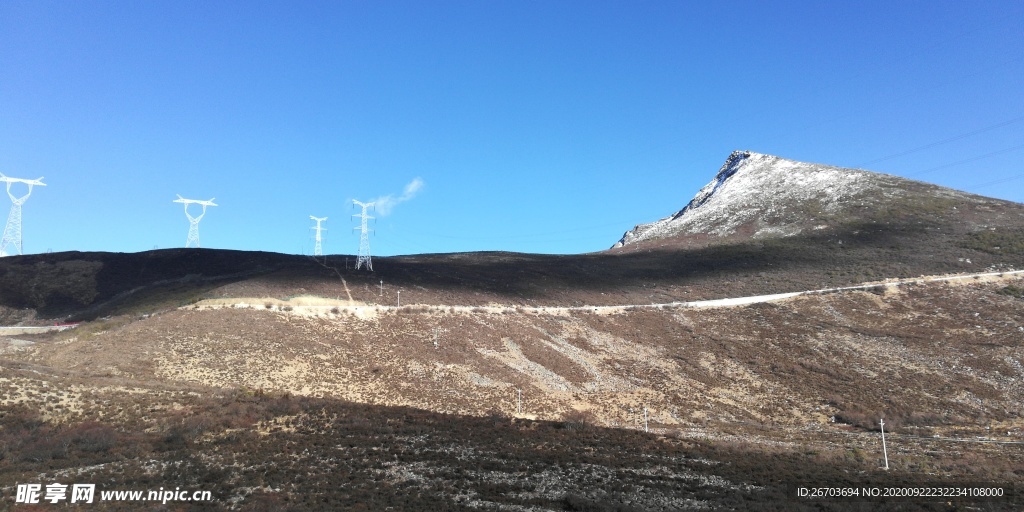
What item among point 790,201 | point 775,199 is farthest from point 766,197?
point 790,201

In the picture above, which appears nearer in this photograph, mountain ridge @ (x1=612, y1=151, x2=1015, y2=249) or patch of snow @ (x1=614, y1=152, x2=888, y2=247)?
mountain ridge @ (x1=612, y1=151, x2=1015, y2=249)

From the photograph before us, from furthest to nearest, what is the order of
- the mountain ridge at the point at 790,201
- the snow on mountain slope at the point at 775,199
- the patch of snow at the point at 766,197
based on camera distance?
the patch of snow at the point at 766,197 < the snow on mountain slope at the point at 775,199 < the mountain ridge at the point at 790,201

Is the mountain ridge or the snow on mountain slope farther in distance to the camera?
the snow on mountain slope

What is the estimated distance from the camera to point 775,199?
461ft

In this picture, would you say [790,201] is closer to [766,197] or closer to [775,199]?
[775,199]

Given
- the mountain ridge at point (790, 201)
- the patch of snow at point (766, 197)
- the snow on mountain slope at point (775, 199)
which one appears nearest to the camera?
the mountain ridge at point (790, 201)

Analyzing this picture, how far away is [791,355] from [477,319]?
3113 cm

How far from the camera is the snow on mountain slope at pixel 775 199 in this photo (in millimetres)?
124875

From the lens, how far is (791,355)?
192ft

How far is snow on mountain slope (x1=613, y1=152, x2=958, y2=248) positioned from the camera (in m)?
125

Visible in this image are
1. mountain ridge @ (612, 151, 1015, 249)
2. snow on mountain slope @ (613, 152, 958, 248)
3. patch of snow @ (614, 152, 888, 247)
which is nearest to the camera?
mountain ridge @ (612, 151, 1015, 249)

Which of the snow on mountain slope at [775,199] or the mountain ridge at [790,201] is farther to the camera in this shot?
the snow on mountain slope at [775,199]

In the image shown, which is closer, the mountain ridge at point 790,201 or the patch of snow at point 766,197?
the mountain ridge at point 790,201

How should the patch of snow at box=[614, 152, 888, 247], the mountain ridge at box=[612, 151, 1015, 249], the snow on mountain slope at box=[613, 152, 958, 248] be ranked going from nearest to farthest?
the mountain ridge at box=[612, 151, 1015, 249] < the snow on mountain slope at box=[613, 152, 958, 248] < the patch of snow at box=[614, 152, 888, 247]
